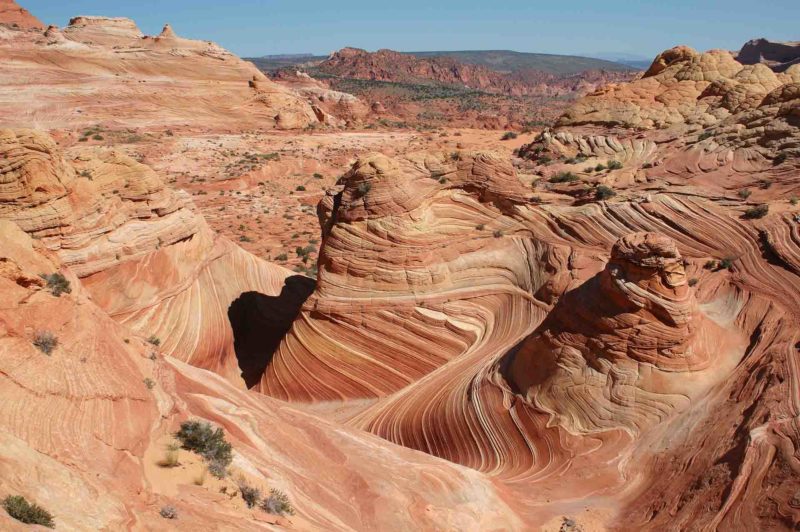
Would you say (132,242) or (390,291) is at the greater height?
(132,242)

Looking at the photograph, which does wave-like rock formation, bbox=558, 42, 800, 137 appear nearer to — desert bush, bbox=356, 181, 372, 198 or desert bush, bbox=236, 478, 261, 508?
desert bush, bbox=356, 181, 372, 198

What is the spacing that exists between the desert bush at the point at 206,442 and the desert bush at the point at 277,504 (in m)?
0.53

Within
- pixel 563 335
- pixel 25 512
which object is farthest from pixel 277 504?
pixel 563 335

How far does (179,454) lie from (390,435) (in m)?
5.75

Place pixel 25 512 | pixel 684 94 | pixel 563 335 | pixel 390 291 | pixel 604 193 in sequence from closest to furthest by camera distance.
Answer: pixel 25 512
pixel 563 335
pixel 390 291
pixel 604 193
pixel 684 94

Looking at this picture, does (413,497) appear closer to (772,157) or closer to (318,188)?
(772,157)

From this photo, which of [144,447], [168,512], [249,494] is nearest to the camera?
[168,512]

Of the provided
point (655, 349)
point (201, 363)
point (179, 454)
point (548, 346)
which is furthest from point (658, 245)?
point (201, 363)

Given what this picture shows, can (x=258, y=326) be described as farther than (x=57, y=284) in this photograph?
Yes

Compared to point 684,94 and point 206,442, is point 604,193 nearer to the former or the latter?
point 206,442

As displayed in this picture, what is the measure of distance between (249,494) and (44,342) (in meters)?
2.51

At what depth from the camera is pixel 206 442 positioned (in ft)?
18.5

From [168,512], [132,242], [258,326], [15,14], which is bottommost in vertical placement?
[258,326]

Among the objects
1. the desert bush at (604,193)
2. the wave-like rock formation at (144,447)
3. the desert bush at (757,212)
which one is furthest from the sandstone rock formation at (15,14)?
the desert bush at (757,212)
